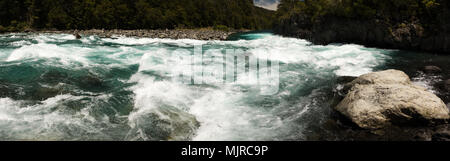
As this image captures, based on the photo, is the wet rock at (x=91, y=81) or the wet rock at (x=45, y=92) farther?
the wet rock at (x=91, y=81)

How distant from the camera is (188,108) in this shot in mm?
8773

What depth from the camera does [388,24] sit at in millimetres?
25562

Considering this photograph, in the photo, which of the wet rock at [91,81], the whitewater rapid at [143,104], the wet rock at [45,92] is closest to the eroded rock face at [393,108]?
the whitewater rapid at [143,104]

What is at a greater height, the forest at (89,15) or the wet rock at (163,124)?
the forest at (89,15)

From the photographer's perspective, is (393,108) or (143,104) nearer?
(393,108)

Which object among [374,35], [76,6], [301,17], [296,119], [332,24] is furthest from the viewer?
[76,6]

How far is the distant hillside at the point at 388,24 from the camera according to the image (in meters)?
22.2

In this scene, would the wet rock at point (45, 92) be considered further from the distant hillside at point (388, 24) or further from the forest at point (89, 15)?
the forest at point (89, 15)

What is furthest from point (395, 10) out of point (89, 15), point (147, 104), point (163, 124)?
point (89, 15)

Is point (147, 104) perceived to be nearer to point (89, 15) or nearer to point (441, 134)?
point (441, 134)

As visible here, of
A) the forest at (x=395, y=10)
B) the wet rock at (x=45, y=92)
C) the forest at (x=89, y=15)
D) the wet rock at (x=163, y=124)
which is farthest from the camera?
the forest at (x=89, y=15)

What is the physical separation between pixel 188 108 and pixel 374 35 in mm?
25665
